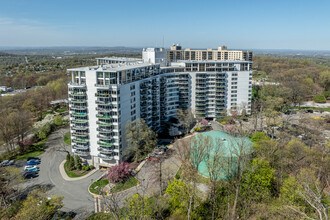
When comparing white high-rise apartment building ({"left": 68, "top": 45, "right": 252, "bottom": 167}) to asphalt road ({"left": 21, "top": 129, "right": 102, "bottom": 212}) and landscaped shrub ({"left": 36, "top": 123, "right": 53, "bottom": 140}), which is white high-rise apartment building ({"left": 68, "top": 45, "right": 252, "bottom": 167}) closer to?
asphalt road ({"left": 21, "top": 129, "right": 102, "bottom": 212})

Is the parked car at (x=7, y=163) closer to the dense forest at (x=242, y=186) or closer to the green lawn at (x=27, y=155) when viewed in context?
the green lawn at (x=27, y=155)

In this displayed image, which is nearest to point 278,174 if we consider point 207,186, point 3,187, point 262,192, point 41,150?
point 262,192

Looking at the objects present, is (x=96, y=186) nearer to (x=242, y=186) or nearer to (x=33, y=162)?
(x=33, y=162)

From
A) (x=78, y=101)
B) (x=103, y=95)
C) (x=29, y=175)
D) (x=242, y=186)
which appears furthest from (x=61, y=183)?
(x=242, y=186)

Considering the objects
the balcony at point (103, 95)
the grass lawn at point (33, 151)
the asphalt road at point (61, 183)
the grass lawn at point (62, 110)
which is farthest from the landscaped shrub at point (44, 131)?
the balcony at point (103, 95)

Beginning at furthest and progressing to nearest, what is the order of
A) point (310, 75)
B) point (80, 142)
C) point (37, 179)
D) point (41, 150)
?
1. point (310, 75)
2. point (41, 150)
3. point (80, 142)
4. point (37, 179)

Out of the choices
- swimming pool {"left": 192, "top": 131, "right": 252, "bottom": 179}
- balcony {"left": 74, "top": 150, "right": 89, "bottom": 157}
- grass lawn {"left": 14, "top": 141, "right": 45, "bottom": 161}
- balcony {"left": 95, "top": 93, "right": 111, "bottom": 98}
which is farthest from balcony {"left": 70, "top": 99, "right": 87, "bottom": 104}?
swimming pool {"left": 192, "top": 131, "right": 252, "bottom": 179}

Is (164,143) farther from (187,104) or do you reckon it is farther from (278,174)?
(278,174)
